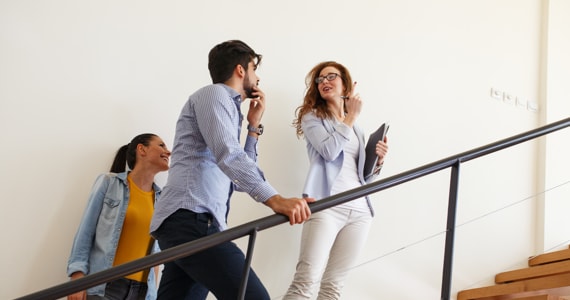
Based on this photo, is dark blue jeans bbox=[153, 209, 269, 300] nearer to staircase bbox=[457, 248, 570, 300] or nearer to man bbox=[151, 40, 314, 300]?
man bbox=[151, 40, 314, 300]

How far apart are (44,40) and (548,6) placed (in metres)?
2.95

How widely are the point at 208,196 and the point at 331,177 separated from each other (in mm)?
1064

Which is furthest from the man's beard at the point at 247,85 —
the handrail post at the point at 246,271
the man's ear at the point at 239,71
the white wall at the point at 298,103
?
A: the white wall at the point at 298,103

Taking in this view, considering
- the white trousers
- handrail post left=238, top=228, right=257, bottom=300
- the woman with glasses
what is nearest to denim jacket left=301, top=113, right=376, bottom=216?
the woman with glasses

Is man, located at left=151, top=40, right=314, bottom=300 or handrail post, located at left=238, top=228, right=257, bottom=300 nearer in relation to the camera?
handrail post, located at left=238, top=228, right=257, bottom=300

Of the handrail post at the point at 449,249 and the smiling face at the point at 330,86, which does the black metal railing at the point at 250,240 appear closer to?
the handrail post at the point at 449,249

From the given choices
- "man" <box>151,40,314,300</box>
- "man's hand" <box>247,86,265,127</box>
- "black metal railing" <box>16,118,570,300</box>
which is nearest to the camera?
"black metal railing" <box>16,118,570,300</box>

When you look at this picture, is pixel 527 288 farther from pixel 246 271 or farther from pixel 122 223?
pixel 246 271

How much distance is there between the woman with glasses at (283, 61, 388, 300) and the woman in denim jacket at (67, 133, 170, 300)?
56 centimetres

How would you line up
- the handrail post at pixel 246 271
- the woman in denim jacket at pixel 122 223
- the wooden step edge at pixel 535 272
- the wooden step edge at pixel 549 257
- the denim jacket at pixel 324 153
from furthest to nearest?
the wooden step edge at pixel 549 257 → the wooden step edge at pixel 535 272 → the denim jacket at pixel 324 153 → the woman in denim jacket at pixel 122 223 → the handrail post at pixel 246 271

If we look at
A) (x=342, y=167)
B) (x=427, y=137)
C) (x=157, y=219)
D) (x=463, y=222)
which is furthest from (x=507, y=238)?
(x=157, y=219)

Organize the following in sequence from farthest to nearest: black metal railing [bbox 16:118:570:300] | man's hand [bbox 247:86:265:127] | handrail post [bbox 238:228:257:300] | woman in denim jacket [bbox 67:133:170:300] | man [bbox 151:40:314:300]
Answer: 1. woman in denim jacket [bbox 67:133:170:300]
2. man's hand [bbox 247:86:265:127]
3. man [bbox 151:40:314:300]
4. handrail post [bbox 238:228:257:300]
5. black metal railing [bbox 16:118:570:300]

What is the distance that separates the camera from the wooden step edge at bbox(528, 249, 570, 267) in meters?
3.20

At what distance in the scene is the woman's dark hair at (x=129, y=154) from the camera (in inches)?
103
